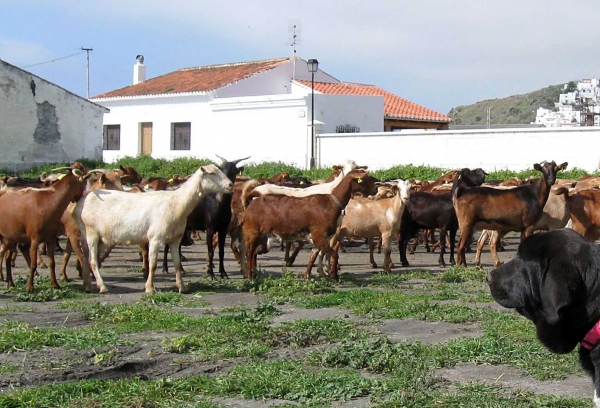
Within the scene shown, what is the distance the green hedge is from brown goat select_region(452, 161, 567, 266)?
1098cm

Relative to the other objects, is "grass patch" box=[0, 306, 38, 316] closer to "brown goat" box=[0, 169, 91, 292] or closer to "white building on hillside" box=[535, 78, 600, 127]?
"brown goat" box=[0, 169, 91, 292]

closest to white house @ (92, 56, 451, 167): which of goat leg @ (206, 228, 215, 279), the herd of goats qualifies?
the herd of goats

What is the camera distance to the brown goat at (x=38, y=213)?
12461mm

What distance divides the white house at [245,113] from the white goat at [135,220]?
2438cm

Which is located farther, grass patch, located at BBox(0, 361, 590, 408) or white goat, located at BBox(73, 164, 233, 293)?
white goat, located at BBox(73, 164, 233, 293)

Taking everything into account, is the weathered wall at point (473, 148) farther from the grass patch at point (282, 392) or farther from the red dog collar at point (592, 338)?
the red dog collar at point (592, 338)

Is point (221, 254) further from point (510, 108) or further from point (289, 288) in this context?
point (510, 108)

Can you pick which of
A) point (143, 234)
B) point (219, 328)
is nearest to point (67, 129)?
point (143, 234)

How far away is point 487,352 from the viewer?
7.82 meters

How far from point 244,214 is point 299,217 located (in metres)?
1.30

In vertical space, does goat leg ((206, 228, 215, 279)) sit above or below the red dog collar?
below

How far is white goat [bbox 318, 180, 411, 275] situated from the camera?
15.9m

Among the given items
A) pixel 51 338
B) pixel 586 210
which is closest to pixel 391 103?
pixel 586 210

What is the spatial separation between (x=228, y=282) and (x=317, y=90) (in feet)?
99.1
